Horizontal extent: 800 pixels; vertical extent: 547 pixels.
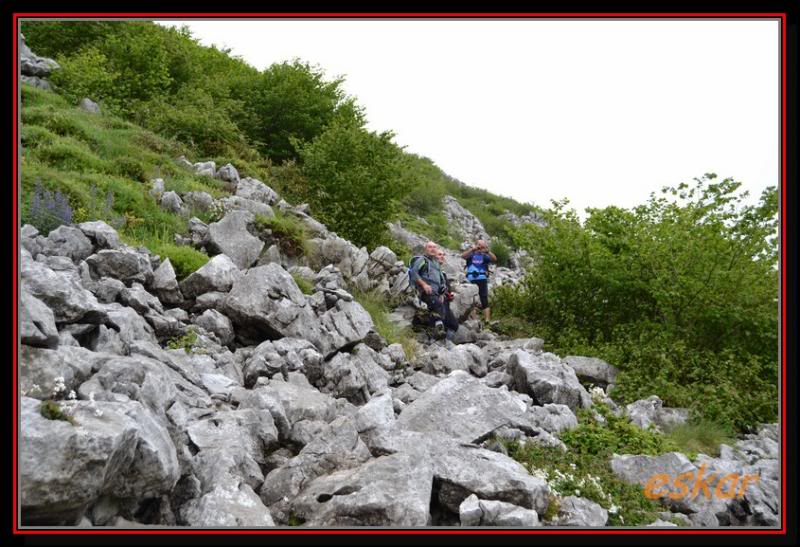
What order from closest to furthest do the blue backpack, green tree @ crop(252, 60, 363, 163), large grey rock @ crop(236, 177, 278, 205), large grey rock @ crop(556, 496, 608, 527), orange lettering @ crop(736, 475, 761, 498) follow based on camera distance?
large grey rock @ crop(556, 496, 608, 527)
orange lettering @ crop(736, 475, 761, 498)
the blue backpack
large grey rock @ crop(236, 177, 278, 205)
green tree @ crop(252, 60, 363, 163)

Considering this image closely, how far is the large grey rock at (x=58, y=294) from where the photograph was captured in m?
5.91

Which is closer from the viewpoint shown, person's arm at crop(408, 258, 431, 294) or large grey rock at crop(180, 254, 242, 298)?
large grey rock at crop(180, 254, 242, 298)

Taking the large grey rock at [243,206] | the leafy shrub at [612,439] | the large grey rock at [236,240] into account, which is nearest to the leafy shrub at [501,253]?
the large grey rock at [243,206]

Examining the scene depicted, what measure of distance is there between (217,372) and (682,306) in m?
9.67

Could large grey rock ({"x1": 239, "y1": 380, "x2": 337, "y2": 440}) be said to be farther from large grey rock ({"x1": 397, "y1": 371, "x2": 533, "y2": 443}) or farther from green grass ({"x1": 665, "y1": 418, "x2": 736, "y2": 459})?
green grass ({"x1": 665, "y1": 418, "x2": 736, "y2": 459})

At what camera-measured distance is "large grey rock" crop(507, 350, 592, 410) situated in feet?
29.3

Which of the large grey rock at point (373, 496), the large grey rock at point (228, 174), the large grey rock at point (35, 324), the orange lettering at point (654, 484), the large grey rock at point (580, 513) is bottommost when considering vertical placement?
the orange lettering at point (654, 484)

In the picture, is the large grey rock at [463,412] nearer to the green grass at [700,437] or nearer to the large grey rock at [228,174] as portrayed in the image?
the green grass at [700,437]

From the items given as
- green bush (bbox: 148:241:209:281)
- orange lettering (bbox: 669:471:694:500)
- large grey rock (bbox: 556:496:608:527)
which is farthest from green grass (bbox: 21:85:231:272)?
orange lettering (bbox: 669:471:694:500)

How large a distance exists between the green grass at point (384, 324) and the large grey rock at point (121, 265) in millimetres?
4968

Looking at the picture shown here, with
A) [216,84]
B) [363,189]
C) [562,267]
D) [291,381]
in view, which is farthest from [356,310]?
[216,84]

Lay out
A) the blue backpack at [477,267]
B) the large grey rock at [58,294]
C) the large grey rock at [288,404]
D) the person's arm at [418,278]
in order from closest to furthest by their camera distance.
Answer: the large grey rock at [58,294] → the large grey rock at [288,404] → the person's arm at [418,278] → the blue backpack at [477,267]

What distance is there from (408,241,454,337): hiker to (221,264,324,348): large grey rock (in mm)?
4556

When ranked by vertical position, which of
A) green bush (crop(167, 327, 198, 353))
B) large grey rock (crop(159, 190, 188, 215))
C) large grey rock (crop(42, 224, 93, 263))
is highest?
large grey rock (crop(159, 190, 188, 215))
